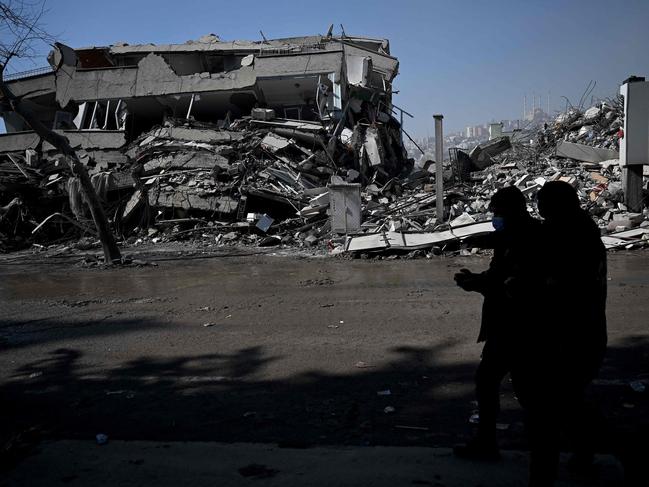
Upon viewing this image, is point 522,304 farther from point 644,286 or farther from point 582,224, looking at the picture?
point 644,286

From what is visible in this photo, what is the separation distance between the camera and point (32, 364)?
16.5ft

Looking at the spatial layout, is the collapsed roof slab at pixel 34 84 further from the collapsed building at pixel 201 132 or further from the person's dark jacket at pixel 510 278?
the person's dark jacket at pixel 510 278

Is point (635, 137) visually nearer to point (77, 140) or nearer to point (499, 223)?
point (499, 223)

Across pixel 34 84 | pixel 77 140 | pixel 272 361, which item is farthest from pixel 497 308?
pixel 34 84

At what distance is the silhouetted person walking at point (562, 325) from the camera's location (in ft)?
7.50

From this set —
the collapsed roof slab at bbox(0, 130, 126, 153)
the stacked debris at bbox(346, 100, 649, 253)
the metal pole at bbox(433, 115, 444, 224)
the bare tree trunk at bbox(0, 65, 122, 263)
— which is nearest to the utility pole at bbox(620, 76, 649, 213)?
the stacked debris at bbox(346, 100, 649, 253)

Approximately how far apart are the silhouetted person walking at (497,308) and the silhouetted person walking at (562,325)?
0.22 metres

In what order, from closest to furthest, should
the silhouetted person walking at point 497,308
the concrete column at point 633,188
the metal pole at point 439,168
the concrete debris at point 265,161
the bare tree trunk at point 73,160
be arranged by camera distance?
1. the silhouetted person walking at point 497,308
2. the bare tree trunk at point 73,160
3. the concrete column at point 633,188
4. the metal pole at point 439,168
5. the concrete debris at point 265,161

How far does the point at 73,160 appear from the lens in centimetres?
1088

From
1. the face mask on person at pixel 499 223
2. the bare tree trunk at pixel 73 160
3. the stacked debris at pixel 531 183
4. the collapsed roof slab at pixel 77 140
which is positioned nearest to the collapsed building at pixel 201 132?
the collapsed roof slab at pixel 77 140

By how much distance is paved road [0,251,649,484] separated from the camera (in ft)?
11.6

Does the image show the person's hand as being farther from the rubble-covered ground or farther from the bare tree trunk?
the bare tree trunk

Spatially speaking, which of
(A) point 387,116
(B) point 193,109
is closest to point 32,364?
(B) point 193,109

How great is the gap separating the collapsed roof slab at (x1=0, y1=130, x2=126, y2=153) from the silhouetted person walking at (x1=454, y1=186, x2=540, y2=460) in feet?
63.5
